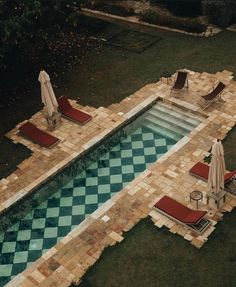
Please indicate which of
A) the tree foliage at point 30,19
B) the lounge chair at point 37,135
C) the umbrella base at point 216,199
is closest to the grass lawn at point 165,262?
the umbrella base at point 216,199

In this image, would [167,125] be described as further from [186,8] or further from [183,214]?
[186,8]

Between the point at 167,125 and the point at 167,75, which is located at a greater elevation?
the point at 167,75

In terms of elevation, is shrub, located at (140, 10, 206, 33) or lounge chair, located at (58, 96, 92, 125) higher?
shrub, located at (140, 10, 206, 33)

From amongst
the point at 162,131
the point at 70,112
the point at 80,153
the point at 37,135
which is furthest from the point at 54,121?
the point at 162,131

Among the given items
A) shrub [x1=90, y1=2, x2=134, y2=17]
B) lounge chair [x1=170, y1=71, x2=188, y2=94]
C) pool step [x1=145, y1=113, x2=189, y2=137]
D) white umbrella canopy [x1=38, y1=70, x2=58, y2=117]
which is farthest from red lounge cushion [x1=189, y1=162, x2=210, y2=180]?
shrub [x1=90, y1=2, x2=134, y2=17]

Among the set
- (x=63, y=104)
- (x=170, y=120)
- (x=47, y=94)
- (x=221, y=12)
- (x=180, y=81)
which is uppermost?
(x=47, y=94)

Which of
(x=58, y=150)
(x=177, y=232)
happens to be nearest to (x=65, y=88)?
(x=58, y=150)

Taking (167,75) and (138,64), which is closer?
(167,75)

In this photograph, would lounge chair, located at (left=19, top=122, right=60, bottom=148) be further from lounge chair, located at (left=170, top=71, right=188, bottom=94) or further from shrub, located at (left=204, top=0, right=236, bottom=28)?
shrub, located at (left=204, top=0, right=236, bottom=28)
